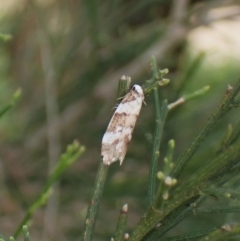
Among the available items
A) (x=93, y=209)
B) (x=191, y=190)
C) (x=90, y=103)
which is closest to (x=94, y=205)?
(x=93, y=209)

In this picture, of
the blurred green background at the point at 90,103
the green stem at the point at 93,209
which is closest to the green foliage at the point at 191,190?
the green stem at the point at 93,209

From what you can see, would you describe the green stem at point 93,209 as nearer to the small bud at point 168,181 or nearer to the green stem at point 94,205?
the green stem at point 94,205

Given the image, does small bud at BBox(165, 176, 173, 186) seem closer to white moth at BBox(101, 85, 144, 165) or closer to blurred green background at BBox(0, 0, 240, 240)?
white moth at BBox(101, 85, 144, 165)

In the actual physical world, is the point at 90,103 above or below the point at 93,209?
above

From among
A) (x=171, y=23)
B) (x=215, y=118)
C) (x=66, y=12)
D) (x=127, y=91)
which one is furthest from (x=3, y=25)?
(x=215, y=118)

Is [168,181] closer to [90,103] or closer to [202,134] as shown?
[202,134]

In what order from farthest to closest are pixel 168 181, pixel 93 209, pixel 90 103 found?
pixel 90 103 → pixel 93 209 → pixel 168 181

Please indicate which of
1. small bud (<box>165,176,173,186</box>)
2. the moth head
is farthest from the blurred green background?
small bud (<box>165,176,173,186</box>)

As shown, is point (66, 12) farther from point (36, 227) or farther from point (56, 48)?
point (36, 227)
